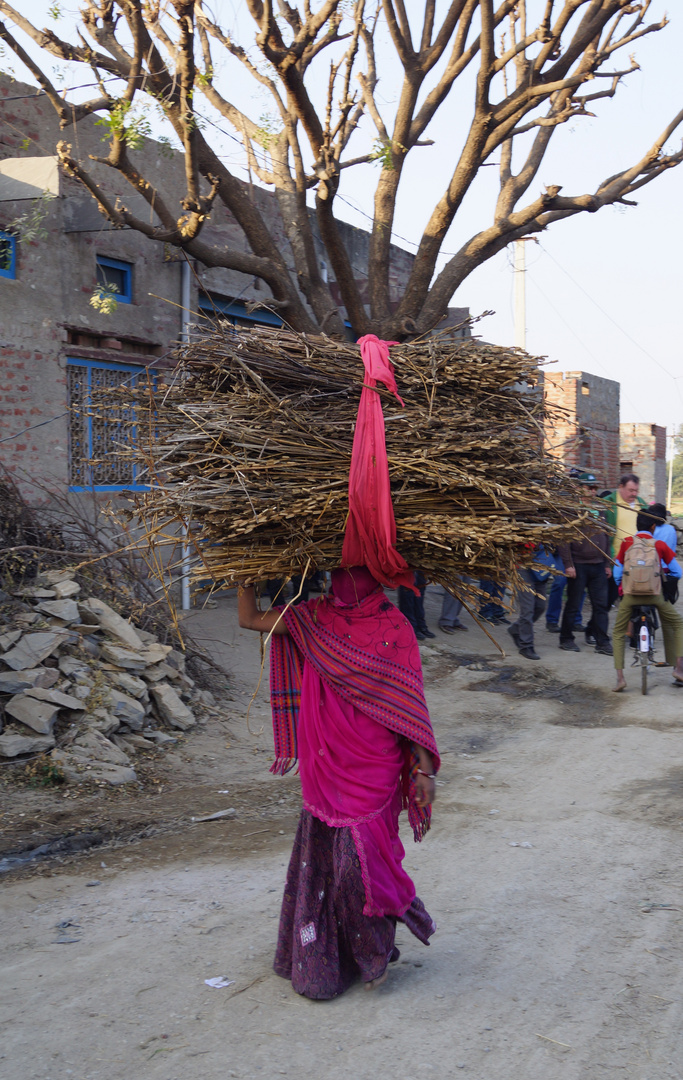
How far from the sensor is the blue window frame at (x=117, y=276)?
8.57 meters

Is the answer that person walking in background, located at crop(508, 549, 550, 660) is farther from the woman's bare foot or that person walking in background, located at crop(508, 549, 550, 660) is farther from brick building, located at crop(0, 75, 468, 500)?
the woman's bare foot

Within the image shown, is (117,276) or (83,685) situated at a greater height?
(117,276)

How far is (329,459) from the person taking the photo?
2916mm

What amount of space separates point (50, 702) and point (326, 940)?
2.94 metres

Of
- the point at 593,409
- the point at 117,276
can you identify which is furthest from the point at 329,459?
the point at 593,409

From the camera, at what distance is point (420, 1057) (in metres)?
2.60

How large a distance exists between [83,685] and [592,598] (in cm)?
593

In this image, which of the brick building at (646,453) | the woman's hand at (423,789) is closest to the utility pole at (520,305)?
the brick building at (646,453)

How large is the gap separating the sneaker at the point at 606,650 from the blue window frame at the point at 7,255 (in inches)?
273

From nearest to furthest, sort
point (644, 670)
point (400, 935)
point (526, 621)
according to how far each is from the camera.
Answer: point (400, 935) < point (644, 670) < point (526, 621)

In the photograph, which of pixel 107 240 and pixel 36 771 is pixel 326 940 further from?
pixel 107 240

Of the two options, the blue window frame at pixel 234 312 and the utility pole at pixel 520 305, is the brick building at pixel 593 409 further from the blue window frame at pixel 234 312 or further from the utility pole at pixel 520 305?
the blue window frame at pixel 234 312

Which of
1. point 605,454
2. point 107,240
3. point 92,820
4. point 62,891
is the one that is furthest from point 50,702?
point 605,454

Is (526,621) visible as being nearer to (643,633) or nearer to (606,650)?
(606,650)
